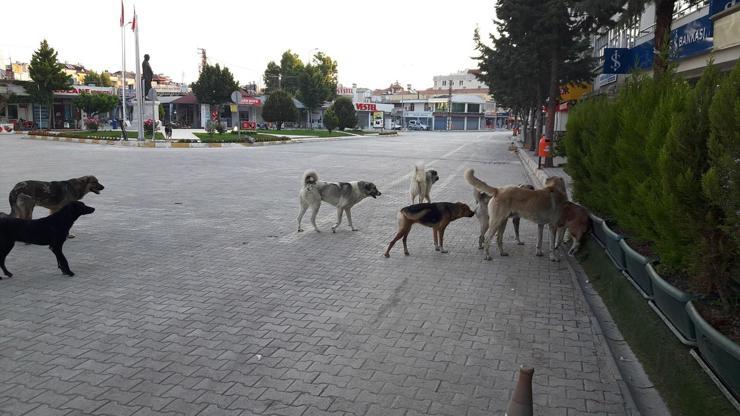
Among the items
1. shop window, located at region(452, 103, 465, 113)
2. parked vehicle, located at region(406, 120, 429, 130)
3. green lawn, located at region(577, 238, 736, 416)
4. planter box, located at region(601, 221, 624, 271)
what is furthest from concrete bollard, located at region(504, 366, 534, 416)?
shop window, located at region(452, 103, 465, 113)

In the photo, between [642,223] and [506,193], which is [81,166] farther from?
[642,223]

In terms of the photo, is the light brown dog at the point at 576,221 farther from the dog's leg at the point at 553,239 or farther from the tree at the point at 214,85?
the tree at the point at 214,85

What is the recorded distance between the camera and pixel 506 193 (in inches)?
303

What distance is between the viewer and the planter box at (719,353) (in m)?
3.28

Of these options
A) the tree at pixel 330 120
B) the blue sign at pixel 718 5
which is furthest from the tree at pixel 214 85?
the blue sign at pixel 718 5

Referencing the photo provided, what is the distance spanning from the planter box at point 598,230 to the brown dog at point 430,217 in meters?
1.69

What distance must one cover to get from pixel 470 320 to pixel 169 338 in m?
2.79

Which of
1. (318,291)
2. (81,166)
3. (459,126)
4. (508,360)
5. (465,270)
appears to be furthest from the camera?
(459,126)

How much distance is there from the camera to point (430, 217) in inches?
309

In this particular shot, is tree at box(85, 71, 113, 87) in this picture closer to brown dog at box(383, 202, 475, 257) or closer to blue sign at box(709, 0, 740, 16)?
blue sign at box(709, 0, 740, 16)

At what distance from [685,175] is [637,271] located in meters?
1.47

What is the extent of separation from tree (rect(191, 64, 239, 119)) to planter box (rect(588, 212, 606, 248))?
172 feet

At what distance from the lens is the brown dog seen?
25.4ft

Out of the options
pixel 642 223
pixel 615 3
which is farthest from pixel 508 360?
pixel 615 3
